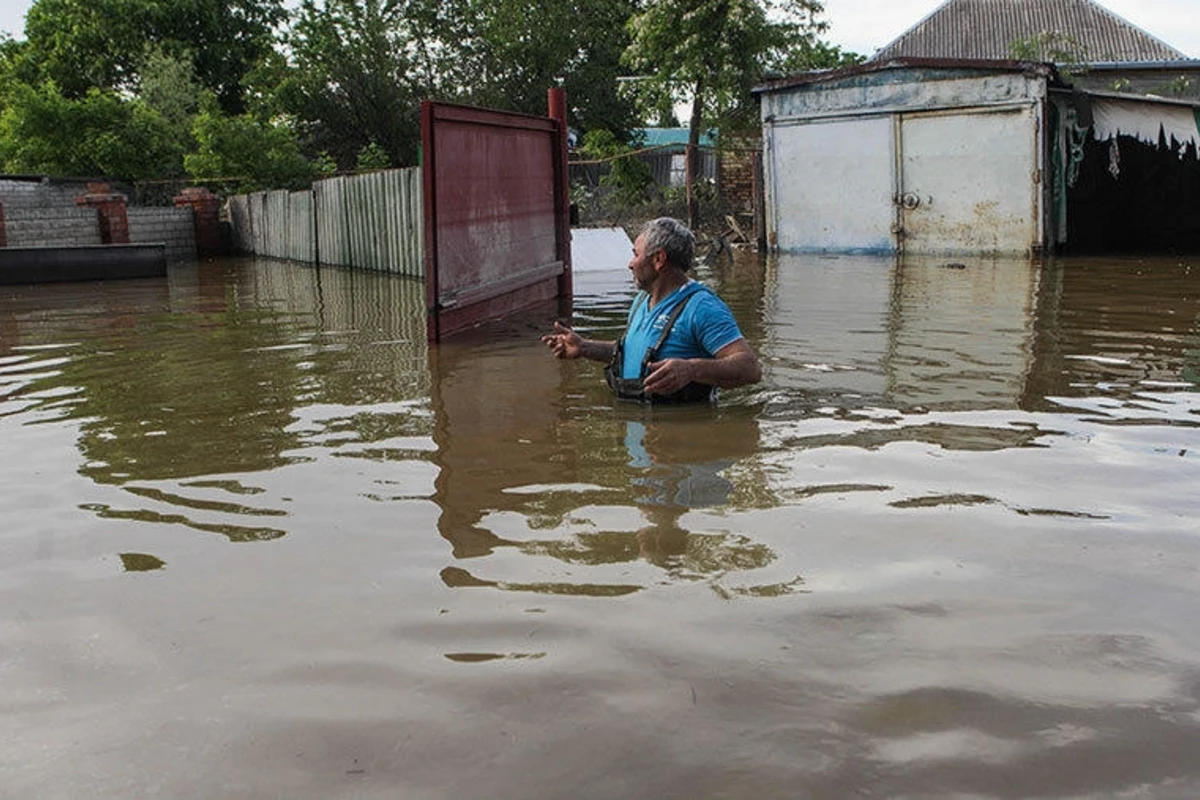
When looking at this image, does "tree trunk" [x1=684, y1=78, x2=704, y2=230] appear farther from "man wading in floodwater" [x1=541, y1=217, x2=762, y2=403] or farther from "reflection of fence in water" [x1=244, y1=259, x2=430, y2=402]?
"man wading in floodwater" [x1=541, y1=217, x2=762, y2=403]

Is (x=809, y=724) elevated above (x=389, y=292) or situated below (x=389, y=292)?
below

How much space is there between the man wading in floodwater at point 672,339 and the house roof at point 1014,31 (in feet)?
98.7

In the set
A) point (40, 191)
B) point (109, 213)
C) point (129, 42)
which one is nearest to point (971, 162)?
point (109, 213)

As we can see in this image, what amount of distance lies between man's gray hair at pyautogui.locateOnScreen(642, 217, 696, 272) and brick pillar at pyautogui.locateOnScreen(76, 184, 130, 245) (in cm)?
1735

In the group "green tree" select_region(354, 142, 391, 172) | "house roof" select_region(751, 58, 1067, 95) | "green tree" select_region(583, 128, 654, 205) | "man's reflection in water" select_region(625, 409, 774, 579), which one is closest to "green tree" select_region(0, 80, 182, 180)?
"green tree" select_region(354, 142, 391, 172)

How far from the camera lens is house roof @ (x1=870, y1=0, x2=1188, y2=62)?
109ft

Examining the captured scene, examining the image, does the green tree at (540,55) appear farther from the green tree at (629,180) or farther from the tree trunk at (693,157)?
the tree trunk at (693,157)

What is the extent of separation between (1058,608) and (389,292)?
1104cm

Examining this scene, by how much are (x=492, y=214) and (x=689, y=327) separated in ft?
14.9

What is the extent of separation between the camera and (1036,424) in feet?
16.9

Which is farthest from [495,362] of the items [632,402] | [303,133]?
[303,133]

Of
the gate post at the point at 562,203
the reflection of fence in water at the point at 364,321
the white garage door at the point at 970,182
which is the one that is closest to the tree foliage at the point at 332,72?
the white garage door at the point at 970,182

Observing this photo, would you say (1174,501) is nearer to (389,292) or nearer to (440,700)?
(440,700)

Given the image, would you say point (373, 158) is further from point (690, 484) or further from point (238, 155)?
point (690, 484)
